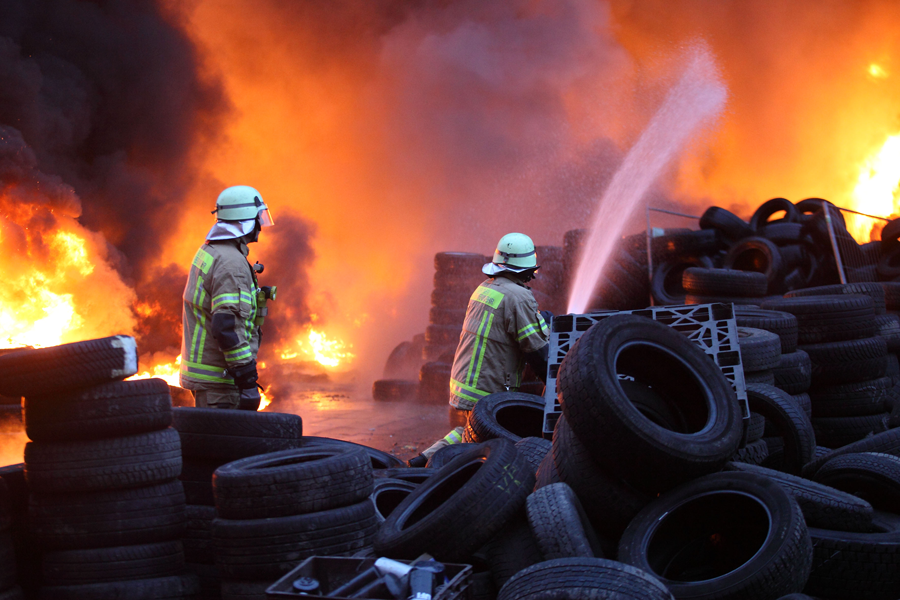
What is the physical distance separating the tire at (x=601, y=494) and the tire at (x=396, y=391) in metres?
8.93

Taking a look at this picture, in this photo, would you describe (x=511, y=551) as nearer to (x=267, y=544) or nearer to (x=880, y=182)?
(x=267, y=544)

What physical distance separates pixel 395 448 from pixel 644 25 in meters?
15.3

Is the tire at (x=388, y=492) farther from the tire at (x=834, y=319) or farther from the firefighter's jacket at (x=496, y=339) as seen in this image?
the tire at (x=834, y=319)

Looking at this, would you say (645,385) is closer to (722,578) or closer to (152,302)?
(722,578)

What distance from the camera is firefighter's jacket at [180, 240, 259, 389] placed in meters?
4.73

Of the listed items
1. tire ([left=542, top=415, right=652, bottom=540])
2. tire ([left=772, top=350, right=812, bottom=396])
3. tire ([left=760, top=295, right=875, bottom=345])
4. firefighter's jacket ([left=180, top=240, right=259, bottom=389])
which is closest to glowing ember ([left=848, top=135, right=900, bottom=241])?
tire ([left=760, top=295, right=875, bottom=345])

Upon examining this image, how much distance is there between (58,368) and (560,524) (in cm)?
273

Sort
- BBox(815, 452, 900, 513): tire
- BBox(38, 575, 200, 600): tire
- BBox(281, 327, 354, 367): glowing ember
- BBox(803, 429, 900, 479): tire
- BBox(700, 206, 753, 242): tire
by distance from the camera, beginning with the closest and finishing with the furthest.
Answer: BBox(38, 575, 200, 600): tire < BBox(815, 452, 900, 513): tire < BBox(803, 429, 900, 479): tire < BBox(700, 206, 753, 242): tire < BBox(281, 327, 354, 367): glowing ember

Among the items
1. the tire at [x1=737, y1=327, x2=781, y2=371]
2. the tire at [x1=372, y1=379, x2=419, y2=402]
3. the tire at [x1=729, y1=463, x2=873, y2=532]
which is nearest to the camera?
the tire at [x1=729, y1=463, x2=873, y2=532]

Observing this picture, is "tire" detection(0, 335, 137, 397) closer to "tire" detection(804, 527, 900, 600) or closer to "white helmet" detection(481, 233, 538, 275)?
"white helmet" detection(481, 233, 538, 275)

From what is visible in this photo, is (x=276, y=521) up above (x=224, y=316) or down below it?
below

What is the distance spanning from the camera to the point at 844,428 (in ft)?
21.2

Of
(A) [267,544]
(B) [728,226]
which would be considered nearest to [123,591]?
(A) [267,544]

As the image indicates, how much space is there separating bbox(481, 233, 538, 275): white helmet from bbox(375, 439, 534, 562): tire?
257 centimetres
